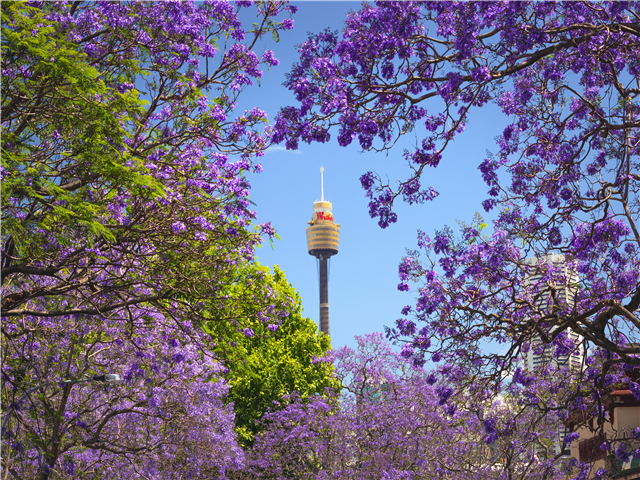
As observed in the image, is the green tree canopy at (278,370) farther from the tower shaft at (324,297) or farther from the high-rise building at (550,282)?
the tower shaft at (324,297)

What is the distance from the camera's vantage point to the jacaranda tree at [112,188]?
804 centimetres

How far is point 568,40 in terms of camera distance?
858 centimetres

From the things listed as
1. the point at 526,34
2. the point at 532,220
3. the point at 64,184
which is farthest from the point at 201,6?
the point at 532,220

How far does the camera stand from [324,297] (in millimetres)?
A: 127250

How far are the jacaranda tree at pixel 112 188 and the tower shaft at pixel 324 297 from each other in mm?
105469

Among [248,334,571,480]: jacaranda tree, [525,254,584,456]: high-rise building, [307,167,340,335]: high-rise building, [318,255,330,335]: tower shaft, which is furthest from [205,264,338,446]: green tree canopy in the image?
[307,167,340,335]: high-rise building

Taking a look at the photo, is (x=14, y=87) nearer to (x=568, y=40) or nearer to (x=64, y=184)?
(x=64, y=184)

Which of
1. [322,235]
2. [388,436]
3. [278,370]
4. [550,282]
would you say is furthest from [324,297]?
[550,282]

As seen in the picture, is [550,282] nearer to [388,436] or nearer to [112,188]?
[112,188]

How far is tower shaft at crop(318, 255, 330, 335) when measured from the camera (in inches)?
4830

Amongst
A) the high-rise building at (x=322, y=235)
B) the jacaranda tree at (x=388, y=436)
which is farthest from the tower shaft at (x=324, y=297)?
the jacaranda tree at (x=388, y=436)

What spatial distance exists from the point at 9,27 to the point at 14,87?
84 cm

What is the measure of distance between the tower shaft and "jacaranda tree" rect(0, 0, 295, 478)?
105 m

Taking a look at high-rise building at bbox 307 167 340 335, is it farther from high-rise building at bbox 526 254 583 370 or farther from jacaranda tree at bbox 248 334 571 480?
high-rise building at bbox 526 254 583 370
